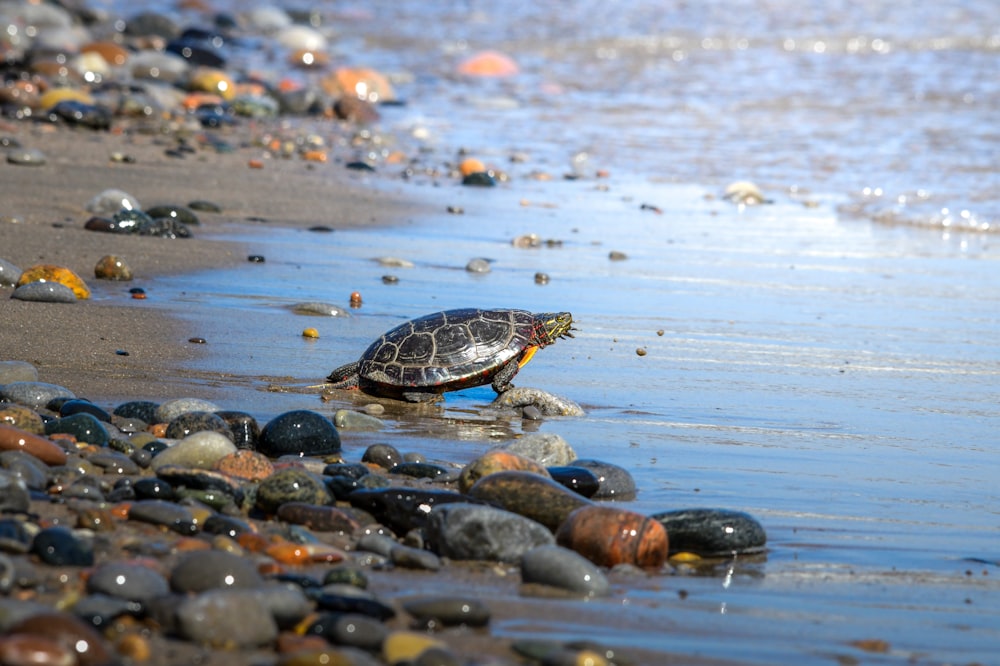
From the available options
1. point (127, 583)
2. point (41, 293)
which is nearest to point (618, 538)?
point (127, 583)

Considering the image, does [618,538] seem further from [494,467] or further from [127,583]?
[127,583]

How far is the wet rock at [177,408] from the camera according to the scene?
16.3 feet

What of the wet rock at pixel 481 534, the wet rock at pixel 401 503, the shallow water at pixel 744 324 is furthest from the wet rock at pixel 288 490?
the shallow water at pixel 744 324

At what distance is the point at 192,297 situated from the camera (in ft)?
23.6

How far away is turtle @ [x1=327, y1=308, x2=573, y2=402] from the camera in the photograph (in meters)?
5.64

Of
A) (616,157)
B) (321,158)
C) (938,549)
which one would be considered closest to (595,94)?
(616,157)

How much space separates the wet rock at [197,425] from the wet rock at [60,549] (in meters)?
1.28

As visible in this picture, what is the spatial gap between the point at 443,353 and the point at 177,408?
1.25 m

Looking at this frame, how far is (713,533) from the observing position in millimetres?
4031

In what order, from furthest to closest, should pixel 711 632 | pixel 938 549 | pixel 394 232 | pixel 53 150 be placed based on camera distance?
pixel 53 150
pixel 394 232
pixel 938 549
pixel 711 632

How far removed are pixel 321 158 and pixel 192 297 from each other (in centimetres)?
570

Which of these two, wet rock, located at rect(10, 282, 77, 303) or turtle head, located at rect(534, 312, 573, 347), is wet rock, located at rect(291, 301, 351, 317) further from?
A: turtle head, located at rect(534, 312, 573, 347)

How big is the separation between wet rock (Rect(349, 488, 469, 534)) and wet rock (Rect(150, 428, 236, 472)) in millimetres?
542

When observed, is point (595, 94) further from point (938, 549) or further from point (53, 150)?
point (938, 549)
